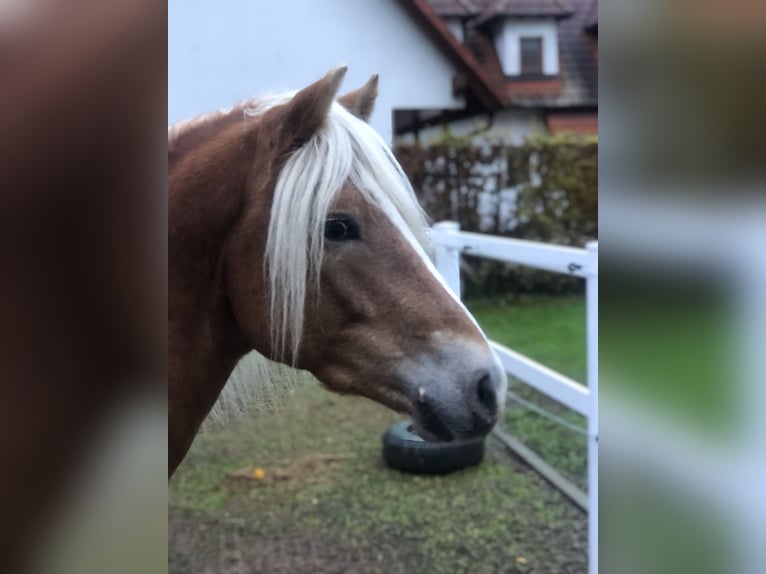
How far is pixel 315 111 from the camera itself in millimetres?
1091

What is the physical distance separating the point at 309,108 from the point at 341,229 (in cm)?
20

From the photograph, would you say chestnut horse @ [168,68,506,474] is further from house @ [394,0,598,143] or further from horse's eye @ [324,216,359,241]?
house @ [394,0,598,143]

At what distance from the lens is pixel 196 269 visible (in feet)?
3.82

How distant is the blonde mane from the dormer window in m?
0.52

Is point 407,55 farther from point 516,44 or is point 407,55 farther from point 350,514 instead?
point 350,514

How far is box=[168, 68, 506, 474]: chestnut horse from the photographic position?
109 centimetres

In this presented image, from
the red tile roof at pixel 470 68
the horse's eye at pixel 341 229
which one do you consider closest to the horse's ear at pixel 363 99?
the horse's eye at pixel 341 229

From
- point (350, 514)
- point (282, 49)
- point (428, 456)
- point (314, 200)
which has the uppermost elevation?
point (282, 49)

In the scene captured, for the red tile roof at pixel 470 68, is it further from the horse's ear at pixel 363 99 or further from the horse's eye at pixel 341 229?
the horse's eye at pixel 341 229

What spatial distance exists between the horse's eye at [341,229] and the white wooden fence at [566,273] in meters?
0.37

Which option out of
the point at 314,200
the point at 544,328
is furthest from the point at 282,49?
the point at 544,328

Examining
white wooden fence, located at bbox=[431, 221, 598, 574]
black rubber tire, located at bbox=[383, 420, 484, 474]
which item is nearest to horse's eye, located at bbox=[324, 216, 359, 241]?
white wooden fence, located at bbox=[431, 221, 598, 574]

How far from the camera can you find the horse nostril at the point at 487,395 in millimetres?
1084

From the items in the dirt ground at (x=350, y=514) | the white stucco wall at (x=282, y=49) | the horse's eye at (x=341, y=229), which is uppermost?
the white stucco wall at (x=282, y=49)
